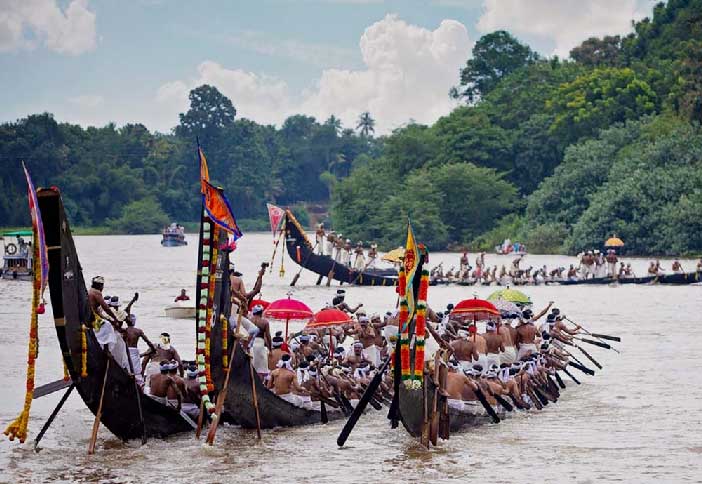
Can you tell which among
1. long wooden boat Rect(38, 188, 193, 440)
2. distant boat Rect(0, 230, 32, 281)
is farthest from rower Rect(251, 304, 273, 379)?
distant boat Rect(0, 230, 32, 281)

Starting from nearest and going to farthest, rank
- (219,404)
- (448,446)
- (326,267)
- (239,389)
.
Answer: (219,404) < (448,446) < (239,389) < (326,267)

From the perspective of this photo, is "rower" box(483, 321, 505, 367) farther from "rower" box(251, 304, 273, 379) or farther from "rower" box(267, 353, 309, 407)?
"rower" box(251, 304, 273, 379)

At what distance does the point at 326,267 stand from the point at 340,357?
22849mm

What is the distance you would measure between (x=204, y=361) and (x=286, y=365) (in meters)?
1.86

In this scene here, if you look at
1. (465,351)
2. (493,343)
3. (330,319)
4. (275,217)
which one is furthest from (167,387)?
(275,217)

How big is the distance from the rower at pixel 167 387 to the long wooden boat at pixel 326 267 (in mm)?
23214

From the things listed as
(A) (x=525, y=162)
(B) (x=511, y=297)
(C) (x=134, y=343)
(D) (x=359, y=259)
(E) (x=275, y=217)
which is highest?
(A) (x=525, y=162)

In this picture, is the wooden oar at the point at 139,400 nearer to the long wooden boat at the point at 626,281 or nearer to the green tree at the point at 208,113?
the long wooden boat at the point at 626,281

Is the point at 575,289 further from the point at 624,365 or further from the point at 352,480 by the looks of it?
the point at 352,480

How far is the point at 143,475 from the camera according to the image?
12.3 meters

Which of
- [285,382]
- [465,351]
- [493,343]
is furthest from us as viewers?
[493,343]

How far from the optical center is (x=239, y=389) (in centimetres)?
1371

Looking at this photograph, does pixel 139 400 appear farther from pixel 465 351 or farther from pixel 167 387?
pixel 465 351

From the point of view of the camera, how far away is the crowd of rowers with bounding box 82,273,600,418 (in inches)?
543
